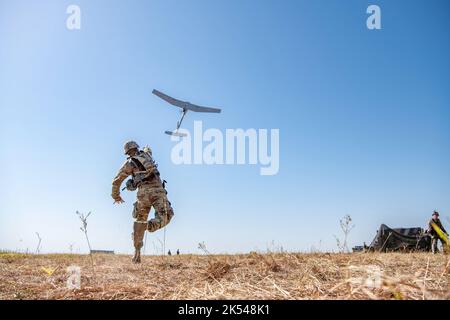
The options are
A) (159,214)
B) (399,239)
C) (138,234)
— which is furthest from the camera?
(399,239)

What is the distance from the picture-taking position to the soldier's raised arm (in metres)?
6.91

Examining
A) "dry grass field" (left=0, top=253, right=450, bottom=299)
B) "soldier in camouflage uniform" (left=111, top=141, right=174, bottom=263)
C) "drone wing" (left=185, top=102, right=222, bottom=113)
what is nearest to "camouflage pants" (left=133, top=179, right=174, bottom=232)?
"soldier in camouflage uniform" (left=111, top=141, right=174, bottom=263)

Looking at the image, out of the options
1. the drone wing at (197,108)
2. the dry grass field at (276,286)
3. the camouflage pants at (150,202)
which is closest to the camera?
the dry grass field at (276,286)

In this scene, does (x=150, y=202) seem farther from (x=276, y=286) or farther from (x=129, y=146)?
(x=276, y=286)

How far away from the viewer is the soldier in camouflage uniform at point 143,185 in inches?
266

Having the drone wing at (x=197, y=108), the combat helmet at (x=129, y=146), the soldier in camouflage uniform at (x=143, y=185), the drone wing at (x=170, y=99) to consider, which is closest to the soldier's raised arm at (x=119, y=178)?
the soldier in camouflage uniform at (x=143, y=185)

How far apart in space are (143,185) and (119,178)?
19.2 inches

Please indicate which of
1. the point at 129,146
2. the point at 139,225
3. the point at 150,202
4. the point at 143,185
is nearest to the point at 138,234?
the point at 139,225

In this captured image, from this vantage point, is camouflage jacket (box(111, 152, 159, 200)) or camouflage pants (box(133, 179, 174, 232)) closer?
camouflage pants (box(133, 179, 174, 232))

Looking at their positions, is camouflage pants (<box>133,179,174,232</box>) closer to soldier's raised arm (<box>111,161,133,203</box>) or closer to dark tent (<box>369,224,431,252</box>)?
soldier's raised arm (<box>111,161,133,203</box>)

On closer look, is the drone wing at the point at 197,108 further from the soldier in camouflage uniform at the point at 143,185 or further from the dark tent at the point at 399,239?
the soldier in camouflage uniform at the point at 143,185

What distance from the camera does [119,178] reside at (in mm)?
6914
